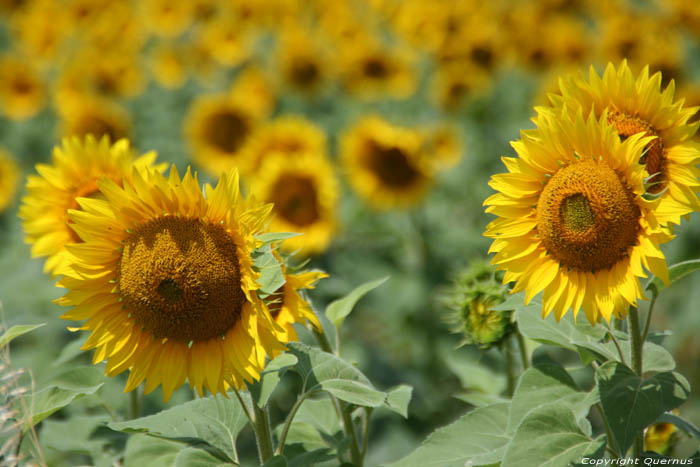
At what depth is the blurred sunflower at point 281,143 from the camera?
13.4 feet

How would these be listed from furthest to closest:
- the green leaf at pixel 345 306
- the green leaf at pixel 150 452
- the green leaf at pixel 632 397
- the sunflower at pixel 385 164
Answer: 1. the sunflower at pixel 385 164
2. the green leaf at pixel 345 306
3. the green leaf at pixel 150 452
4. the green leaf at pixel 632 397

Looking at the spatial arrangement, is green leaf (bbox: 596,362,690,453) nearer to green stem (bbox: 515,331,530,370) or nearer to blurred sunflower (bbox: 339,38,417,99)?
green stem (bbox: 515,331,530,370)

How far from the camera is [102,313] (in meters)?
1.38

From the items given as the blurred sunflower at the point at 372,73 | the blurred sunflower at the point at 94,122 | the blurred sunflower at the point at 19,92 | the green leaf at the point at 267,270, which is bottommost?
the green leaf at the point at 267,270

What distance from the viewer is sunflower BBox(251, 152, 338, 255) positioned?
3.55 m

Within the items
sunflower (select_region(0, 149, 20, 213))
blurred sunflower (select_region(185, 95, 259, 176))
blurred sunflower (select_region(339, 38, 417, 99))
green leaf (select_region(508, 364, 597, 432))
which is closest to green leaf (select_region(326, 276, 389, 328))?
green leaf (select_region(508, 364, 597, 432))

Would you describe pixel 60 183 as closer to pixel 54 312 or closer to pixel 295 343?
pixel 295 343

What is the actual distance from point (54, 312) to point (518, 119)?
3.48m

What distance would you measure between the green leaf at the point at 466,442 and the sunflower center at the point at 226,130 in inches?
141

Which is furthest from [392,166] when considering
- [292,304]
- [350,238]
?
[292,304]

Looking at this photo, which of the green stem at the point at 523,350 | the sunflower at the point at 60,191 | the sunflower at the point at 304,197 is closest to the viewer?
the green stem at the point at 523,350

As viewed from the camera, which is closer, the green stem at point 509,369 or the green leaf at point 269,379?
the green leaf at point 269,379

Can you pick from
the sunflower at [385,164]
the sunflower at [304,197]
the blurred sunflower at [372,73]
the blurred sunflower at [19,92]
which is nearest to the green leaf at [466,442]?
the sunflower at [304,197]

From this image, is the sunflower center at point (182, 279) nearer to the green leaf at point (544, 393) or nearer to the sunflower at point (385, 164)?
the green leaf at point (544, 393)
